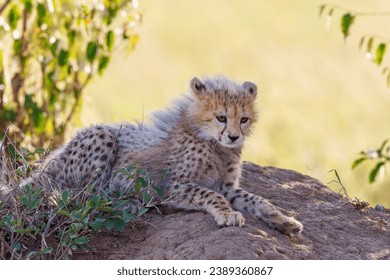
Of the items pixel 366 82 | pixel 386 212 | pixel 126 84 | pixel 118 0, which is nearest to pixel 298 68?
pixel 366 82

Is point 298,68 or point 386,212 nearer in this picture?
point 386,212

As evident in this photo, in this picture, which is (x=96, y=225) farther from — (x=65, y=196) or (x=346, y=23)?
(x=346, y=23)

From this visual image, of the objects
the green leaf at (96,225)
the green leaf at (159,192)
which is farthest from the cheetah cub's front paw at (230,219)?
the green leaf at (96,225)

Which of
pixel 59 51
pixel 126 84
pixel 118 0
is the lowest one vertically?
pixel 126 84

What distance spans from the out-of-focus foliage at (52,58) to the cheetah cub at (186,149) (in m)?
1.84

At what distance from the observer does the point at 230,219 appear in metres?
4.64

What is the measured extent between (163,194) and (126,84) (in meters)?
7.11

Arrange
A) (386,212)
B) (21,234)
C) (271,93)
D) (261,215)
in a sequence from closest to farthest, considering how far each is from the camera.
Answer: (21,234) < (261,215) < (386,212) < (271,93)

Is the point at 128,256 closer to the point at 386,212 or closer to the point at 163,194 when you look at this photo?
the point at 163,194

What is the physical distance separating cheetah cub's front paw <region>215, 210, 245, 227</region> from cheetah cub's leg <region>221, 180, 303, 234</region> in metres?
0.21

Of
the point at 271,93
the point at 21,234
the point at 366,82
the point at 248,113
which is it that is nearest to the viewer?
the point at 21,234

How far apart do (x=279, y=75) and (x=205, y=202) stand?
781 cm

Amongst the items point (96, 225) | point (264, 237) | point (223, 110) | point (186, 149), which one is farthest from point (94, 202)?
point (223, 110)

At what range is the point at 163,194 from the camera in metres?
5.02
